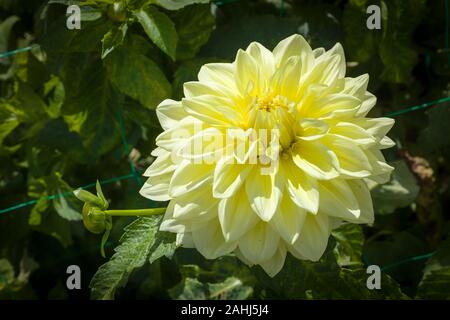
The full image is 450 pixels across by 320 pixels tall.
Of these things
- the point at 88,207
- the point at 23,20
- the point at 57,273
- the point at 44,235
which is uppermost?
the point at 23,20

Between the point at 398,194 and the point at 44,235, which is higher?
the point at 398,194

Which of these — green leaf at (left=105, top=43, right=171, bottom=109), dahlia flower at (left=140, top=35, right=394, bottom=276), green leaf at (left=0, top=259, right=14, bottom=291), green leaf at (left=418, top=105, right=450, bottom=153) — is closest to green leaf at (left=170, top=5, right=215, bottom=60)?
green leaf at (left=105, top=43, right=171, bottom=109)

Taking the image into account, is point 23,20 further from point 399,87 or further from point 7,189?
point 399,87

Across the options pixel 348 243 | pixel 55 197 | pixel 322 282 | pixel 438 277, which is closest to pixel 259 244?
pixel 322 282

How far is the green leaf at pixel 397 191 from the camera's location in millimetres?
1648

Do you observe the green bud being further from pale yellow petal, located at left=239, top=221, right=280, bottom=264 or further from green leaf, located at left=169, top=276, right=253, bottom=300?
green leaf, located at left=169, top=276, right=253, bottom=300

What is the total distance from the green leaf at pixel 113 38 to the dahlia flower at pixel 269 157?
0.27 m

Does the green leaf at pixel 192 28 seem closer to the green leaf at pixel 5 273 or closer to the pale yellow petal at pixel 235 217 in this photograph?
the pale yellow petal at pixel 235 217

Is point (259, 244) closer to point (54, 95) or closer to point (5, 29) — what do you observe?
point (54, 95)

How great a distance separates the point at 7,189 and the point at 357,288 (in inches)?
41.1

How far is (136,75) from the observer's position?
55.8 inches

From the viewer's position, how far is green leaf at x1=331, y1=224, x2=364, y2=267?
144 centimetres

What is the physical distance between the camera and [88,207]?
113 centimetres

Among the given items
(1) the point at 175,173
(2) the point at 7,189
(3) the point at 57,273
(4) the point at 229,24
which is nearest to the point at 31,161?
(2) the point at 7,189
